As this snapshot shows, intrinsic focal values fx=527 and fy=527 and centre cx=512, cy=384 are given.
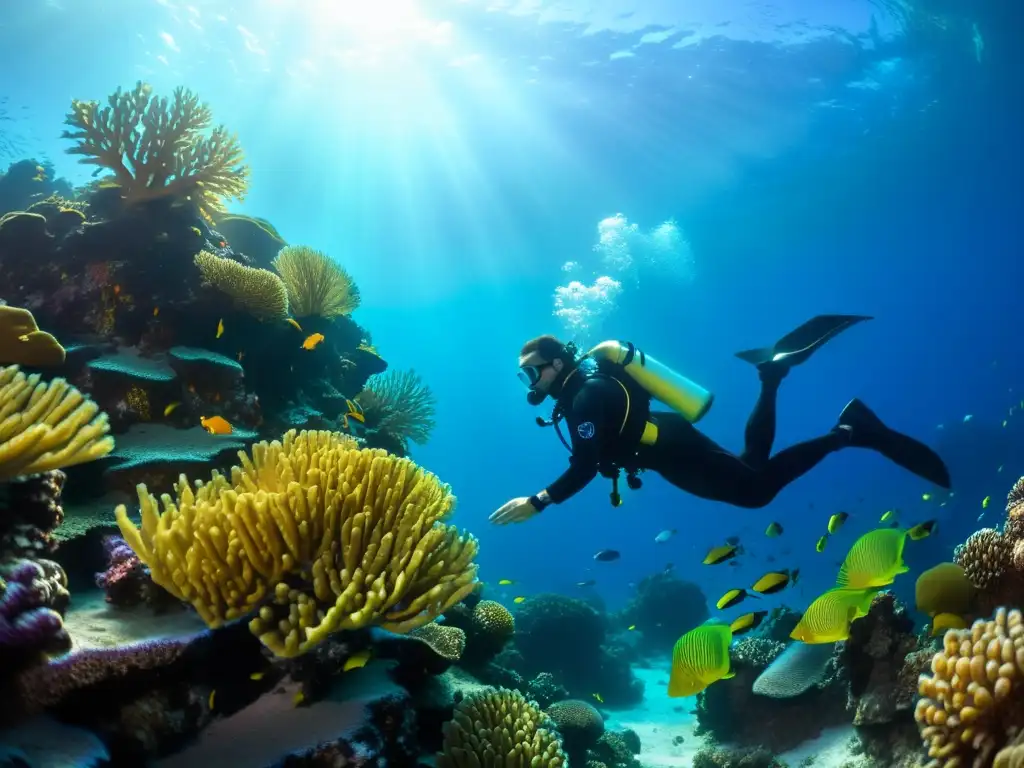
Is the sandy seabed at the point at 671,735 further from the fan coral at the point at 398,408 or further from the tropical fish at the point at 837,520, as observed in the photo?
the fan coral at the point at 398,408

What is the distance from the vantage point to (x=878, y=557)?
446 centimetres

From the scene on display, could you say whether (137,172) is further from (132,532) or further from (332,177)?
(332,177)

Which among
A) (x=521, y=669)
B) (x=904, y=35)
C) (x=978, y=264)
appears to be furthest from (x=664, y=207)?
(x=521, y=669)

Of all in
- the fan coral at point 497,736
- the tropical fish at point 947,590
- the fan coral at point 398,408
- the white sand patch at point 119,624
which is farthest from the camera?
the fan coral at point 398,408

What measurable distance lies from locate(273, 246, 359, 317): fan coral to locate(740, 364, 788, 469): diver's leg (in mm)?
6179

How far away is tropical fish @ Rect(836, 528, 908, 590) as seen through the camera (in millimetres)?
4449

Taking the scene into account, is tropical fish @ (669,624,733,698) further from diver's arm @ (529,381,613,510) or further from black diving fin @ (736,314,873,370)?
black diving fin @ (736,314,873,370)

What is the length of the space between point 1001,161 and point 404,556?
167 ft

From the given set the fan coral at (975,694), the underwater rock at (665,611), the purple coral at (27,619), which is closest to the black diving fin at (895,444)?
the fan coral at (975,694)

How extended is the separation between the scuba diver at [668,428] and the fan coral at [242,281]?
3316 mm

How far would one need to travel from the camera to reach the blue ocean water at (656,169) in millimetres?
25766

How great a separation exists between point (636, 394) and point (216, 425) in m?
4.61

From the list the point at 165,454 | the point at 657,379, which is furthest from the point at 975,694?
the point at 165,454

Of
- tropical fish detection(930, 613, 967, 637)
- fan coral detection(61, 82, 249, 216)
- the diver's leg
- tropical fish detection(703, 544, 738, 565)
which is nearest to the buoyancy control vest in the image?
the diver's leg
